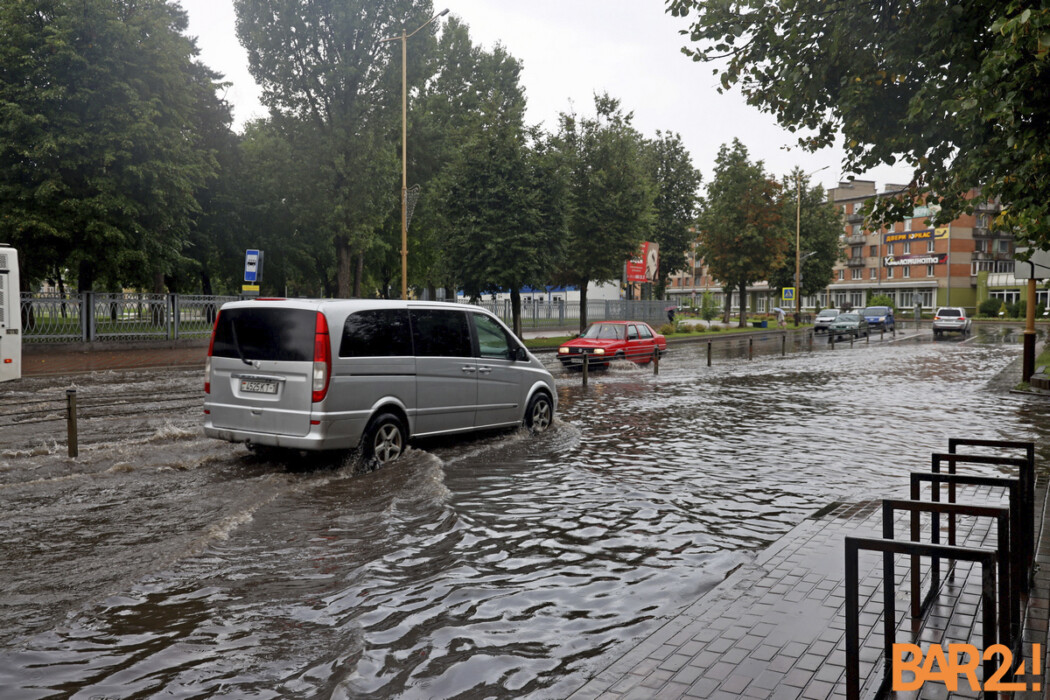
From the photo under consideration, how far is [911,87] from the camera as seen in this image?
9.55 m

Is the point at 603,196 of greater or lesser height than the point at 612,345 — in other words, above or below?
above

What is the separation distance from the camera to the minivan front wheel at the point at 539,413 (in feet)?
39.1

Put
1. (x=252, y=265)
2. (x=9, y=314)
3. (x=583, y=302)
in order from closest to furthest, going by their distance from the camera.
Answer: (x=9, y=314) → (x=252, y=265) → (x=583, y=302)

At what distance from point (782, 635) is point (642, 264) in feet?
126

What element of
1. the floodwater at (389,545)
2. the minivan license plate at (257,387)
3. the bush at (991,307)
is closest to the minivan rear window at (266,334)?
the minivan license plate at (257,387)

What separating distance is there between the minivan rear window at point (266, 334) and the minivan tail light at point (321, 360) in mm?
53

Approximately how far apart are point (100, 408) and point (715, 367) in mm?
17935

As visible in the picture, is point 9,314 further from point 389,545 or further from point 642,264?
point 642,264

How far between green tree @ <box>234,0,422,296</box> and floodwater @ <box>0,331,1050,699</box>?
2636 centimetres

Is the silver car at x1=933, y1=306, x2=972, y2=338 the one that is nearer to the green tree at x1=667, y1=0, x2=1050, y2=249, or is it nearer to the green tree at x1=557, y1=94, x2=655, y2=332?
the green tree at x1=557, y1=94, x2=655, y2=332

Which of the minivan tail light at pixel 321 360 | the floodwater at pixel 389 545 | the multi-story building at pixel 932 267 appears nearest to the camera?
the floodwater at pixel 389 545

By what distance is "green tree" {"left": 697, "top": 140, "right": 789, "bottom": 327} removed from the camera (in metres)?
58.3

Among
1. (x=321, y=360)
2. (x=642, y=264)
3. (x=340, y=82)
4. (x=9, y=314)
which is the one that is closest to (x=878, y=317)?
(x=642, y=264)

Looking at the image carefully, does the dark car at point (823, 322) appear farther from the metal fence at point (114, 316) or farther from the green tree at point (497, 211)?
the metal fence at point (114, 316)
